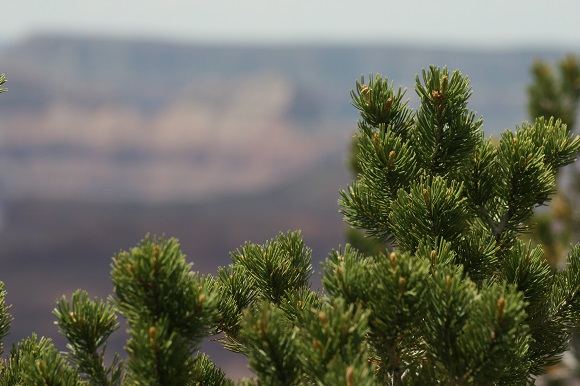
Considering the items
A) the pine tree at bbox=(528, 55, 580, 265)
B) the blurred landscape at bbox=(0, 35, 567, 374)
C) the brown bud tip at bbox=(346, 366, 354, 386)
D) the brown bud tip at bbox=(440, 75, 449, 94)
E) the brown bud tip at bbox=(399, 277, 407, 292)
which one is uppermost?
the blurred landscape at bbox=(0, 35, 567, 374)

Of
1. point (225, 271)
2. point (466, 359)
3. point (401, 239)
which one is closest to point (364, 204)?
point (401, 239)

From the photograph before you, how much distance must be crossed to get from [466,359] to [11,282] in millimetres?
91301

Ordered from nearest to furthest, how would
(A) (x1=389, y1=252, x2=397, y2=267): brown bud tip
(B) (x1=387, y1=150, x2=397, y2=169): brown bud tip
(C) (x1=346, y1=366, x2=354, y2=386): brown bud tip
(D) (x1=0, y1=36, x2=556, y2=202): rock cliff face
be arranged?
(C) (x1=346, y1=366, x2=354, y2=386): brown bud tip → (A) (x1=389, y1=252, x2=397, y2=267): brown bud tip → (B) (x1=387, y1=150, x2=397, y2=169): brown bud tip → (D) (x1=0, y1=36, x2=556, y2=202): rock cliff face

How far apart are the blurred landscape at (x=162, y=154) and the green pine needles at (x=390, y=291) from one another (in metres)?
82.6

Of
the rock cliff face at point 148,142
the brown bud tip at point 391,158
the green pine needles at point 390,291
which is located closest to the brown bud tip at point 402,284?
the green pine needles at point 390,291

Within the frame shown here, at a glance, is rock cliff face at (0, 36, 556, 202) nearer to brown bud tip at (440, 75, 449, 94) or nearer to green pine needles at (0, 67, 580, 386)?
green pine needles at (0, 67, 580, 386)

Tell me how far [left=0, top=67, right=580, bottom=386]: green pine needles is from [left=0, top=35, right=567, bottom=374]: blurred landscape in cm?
8261

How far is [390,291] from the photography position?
1.93 metres

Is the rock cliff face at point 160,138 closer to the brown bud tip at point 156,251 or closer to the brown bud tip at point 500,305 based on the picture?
the brown bud tip at point 156,251

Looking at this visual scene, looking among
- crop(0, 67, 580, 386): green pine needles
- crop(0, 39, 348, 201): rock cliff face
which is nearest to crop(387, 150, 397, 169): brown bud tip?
crop(0, 67, 580, 386): green pine needles

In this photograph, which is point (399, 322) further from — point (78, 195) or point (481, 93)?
point (481, 93)

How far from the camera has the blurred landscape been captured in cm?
9525

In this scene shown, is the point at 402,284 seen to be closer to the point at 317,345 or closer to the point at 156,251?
the point at 317,345

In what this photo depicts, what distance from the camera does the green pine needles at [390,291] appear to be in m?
1.88
